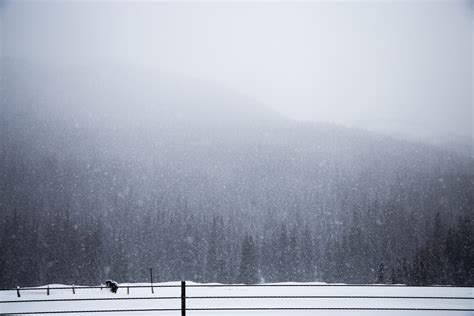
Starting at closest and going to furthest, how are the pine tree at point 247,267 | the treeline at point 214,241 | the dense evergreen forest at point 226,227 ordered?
the pine tree at point 247,267
the treeline at point 214,241
the dense evergreen forest at point 226,227

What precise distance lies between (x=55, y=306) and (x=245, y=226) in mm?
124945

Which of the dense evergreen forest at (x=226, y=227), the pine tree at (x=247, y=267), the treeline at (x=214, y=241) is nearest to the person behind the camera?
the pine tree at (x=247, y=267)

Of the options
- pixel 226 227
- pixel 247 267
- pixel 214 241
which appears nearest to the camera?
pixel 247 267

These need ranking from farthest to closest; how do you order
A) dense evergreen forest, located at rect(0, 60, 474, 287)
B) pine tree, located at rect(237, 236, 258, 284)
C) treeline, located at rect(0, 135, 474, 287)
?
dense evergreen forest, located at rect(0, 60, 474, 287), treeline, located at rect(0, 135, 474, 287), pine tree, located at rect(237, 236, 258, 284)

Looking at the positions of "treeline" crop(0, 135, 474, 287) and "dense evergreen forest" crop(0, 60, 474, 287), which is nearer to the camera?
"treeline" crop(0, 135, 474, 287)

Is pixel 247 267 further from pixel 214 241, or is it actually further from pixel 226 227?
pixel 226 227

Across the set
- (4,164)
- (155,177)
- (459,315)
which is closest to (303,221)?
(155,177)

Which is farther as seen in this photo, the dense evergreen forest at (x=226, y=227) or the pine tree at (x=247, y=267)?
the dense evergreen forest at (x=226, y=227)

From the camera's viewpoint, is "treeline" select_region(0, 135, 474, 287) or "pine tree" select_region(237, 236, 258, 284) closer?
"pine tree" select_region(237, 236, 258, 284)

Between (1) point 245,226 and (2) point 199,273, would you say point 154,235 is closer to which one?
(2) point 199,273

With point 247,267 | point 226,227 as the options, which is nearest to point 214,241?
point 226,227

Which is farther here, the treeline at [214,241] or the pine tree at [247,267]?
the treeline at [214,241]

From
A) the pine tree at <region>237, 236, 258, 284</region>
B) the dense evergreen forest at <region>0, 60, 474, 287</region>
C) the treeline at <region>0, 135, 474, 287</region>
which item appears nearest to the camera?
the pine tree at <region>237, 236, 258, 284</region>

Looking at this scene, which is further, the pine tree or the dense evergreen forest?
the dense evergreen forest
